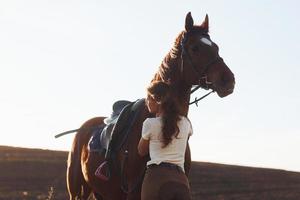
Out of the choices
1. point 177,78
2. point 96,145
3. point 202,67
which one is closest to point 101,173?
point 96,145

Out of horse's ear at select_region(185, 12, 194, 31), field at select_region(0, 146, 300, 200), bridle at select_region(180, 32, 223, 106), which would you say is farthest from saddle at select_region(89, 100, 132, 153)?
field at select_region(0, 146, 300, 200)

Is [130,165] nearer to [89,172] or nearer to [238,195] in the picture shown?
[89,172]

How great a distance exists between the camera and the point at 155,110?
20.8 ft

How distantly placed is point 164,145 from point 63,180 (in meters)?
20.7

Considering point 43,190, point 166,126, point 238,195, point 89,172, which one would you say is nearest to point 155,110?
point 166,126

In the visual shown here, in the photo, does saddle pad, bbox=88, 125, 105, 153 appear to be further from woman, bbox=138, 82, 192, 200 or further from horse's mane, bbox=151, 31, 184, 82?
woman, bbox=138, 82, 192, 200

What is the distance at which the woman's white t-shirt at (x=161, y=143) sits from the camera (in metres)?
6.19

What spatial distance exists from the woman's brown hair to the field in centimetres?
1303

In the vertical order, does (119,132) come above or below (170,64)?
below

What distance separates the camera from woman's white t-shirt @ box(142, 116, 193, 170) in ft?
20.3

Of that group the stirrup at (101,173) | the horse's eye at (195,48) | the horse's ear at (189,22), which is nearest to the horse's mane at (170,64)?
the horse's ear at (189,22)

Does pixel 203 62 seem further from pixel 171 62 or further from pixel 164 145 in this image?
pixel 164 145

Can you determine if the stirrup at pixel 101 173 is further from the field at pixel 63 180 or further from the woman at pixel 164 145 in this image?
the field at pixel 63 180

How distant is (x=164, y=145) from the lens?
616 centimetres
